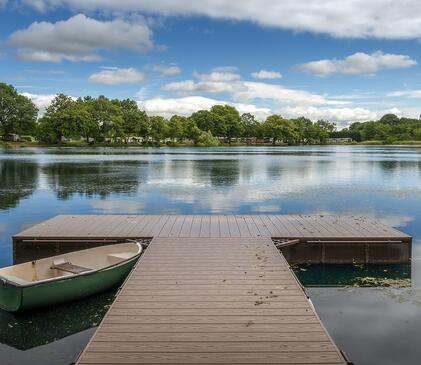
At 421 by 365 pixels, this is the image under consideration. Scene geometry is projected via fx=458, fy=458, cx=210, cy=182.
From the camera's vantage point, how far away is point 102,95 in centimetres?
12638

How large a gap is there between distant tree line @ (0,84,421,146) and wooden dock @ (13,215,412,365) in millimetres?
Answer: 96386

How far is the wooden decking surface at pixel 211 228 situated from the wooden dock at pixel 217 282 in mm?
29

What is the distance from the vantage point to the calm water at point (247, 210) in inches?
300

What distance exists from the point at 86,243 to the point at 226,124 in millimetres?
126477

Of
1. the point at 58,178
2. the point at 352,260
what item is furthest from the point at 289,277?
the point at 58,178

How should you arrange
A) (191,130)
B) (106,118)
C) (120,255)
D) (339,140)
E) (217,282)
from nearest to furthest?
(217,282) → (120,255) → (106,118) → (191,130) → (339,140)

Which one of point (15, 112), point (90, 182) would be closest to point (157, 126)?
point (15, 112)

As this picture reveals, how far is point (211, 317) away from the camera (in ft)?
21.0

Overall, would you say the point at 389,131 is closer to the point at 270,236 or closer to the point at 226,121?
the point at 226,121

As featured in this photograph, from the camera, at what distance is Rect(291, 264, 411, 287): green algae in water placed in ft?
35.0

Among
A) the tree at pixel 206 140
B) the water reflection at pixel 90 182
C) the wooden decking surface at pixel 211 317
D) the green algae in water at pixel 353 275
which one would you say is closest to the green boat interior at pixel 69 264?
the wooden decking surface at pixel 211 317

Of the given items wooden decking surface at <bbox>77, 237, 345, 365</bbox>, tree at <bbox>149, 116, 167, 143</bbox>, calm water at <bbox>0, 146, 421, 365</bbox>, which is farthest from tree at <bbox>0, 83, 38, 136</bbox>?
wooden decking surface at <bbox>77, 237, 345, 365</bbox>

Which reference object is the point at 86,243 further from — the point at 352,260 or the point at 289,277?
the point at 352,260

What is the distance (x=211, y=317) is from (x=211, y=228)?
665 cm
